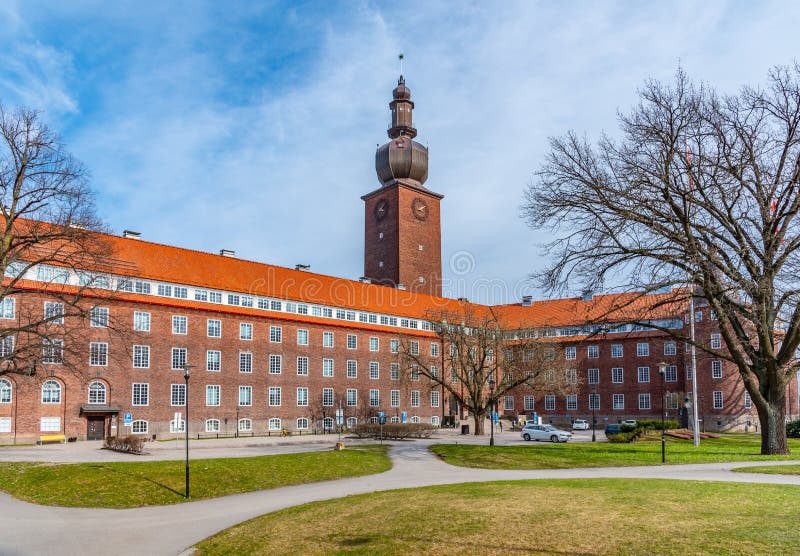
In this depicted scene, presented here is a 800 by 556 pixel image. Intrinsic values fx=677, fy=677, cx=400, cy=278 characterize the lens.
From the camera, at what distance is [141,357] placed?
5006 cm

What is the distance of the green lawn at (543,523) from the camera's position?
1246 centimetres

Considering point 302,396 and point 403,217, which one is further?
point 403,217

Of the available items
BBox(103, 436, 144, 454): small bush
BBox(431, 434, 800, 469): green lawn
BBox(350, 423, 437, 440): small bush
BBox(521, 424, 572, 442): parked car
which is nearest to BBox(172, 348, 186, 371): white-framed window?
BBox(103, 436, 144, 454): small bush

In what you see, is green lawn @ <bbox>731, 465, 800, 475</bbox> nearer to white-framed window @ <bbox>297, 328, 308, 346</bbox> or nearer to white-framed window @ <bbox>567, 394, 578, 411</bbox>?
white-framed window @ <bbox>297, 328, 308, 346</bbox>

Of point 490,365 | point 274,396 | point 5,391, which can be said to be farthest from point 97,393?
point 490,365

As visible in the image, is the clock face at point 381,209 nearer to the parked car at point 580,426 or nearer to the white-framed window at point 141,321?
the parked car at point 580,426

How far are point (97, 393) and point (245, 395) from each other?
1208 cm

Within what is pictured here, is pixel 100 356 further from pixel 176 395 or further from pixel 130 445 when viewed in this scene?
pixel 130 445

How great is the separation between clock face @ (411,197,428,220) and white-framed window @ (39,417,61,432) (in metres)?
50.4

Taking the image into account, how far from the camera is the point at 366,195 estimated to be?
89.0 meters

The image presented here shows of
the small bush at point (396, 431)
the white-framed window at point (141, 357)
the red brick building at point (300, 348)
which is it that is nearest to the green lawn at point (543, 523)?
the red brick building at point (300, 348)

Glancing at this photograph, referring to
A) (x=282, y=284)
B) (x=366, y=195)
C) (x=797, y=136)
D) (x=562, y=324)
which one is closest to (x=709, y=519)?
(x=797, y=136)

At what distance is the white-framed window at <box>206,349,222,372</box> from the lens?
54.0 m

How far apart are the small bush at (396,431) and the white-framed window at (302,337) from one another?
1022 cm
